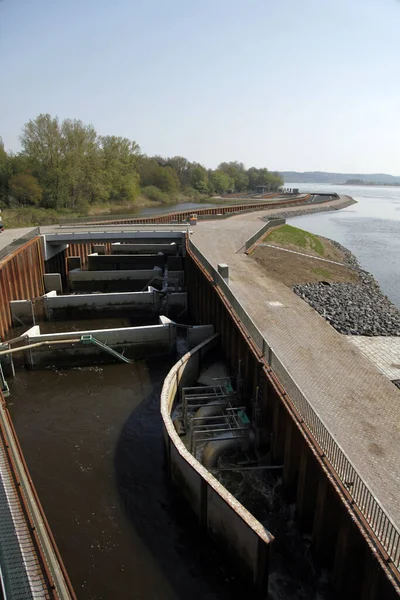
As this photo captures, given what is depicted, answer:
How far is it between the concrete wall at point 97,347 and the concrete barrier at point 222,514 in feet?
27.2

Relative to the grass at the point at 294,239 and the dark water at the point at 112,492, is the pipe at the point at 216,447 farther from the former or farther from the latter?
the grass at the point at 294,239

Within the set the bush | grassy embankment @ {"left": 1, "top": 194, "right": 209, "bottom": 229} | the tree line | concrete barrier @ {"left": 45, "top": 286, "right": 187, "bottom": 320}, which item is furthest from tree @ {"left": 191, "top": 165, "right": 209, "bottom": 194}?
concrete barrier @ {"left": 45, "top": 286, "right": 187, "bottom": 320}

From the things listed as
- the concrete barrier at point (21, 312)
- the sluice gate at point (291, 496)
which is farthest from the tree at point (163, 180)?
the sluice gate at point (291, 496)

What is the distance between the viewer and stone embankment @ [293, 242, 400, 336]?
19312 millimetres

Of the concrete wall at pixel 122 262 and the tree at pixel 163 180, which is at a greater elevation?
the tree at pixel 163 180

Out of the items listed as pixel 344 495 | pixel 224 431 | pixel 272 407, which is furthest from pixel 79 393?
pixel 344 495

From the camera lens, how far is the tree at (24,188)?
65500 mm

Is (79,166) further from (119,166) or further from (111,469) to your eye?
(111,469)

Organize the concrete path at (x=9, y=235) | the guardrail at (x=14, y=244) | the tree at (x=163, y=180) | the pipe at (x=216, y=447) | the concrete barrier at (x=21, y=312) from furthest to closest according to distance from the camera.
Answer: the tree at (x=163, y=180), the concrete path at (x=9, y=235), the concrete barrier at (x=21, y=312), the guardrail at (x=14, y=244), the pipe at (x=216, y=447)

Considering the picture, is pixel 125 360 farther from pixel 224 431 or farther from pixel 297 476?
pixel 297 476

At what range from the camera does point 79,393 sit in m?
19.2

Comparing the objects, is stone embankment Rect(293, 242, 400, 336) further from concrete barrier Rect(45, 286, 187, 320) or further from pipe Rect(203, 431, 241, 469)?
concrete barrier Rect(45, 286, 187, 320)

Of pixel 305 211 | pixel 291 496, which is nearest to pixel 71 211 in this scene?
pixel 305 211

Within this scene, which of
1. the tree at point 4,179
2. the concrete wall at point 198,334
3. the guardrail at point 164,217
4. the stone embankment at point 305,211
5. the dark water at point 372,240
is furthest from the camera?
the stone embankment at point 305,211
